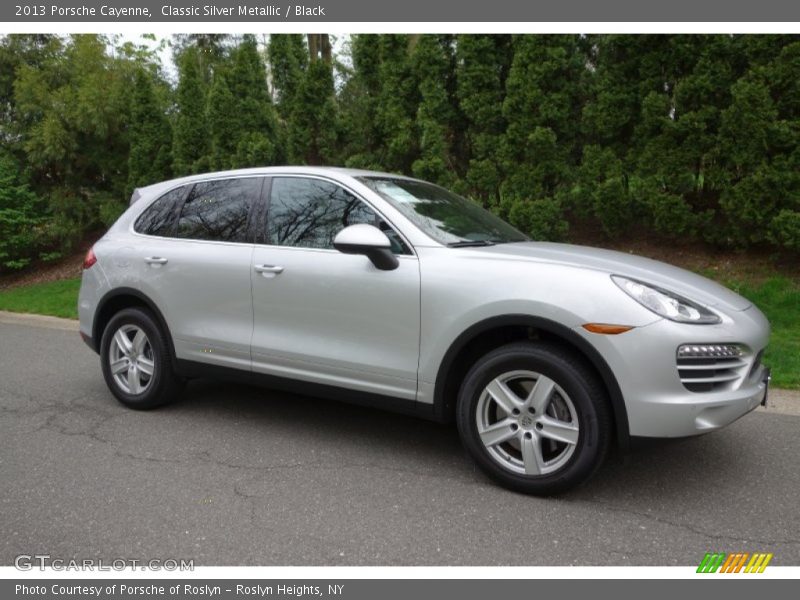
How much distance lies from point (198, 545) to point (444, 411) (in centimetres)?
143

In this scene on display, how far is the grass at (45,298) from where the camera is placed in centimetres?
1052

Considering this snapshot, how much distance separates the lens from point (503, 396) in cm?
329

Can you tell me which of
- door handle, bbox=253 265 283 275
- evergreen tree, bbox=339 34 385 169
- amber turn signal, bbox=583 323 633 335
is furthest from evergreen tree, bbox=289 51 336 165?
amber turn signal, bbox=583 323 633 335

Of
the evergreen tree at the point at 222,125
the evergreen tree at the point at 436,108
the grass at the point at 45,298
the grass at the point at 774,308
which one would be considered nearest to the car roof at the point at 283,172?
the grass at the point at 774,308

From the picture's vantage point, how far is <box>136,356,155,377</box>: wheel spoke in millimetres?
4809

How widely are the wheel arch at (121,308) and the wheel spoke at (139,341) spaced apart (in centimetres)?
19

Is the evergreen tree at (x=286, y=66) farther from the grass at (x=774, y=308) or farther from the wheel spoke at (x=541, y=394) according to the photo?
the wheel spoke at (x=541, y=394)

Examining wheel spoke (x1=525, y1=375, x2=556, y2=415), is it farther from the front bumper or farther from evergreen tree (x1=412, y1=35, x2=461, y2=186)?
evergreen tree (x1=412, y1=35, x2=461, y2=186)

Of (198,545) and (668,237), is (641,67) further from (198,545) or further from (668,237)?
→ (198,545)

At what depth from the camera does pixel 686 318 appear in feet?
9.89

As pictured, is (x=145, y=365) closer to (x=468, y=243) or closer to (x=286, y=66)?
(x=468, y=243)

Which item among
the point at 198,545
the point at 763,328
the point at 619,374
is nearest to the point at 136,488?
the point at 198,545

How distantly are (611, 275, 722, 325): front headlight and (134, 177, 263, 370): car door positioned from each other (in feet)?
7.77

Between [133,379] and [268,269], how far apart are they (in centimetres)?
167
